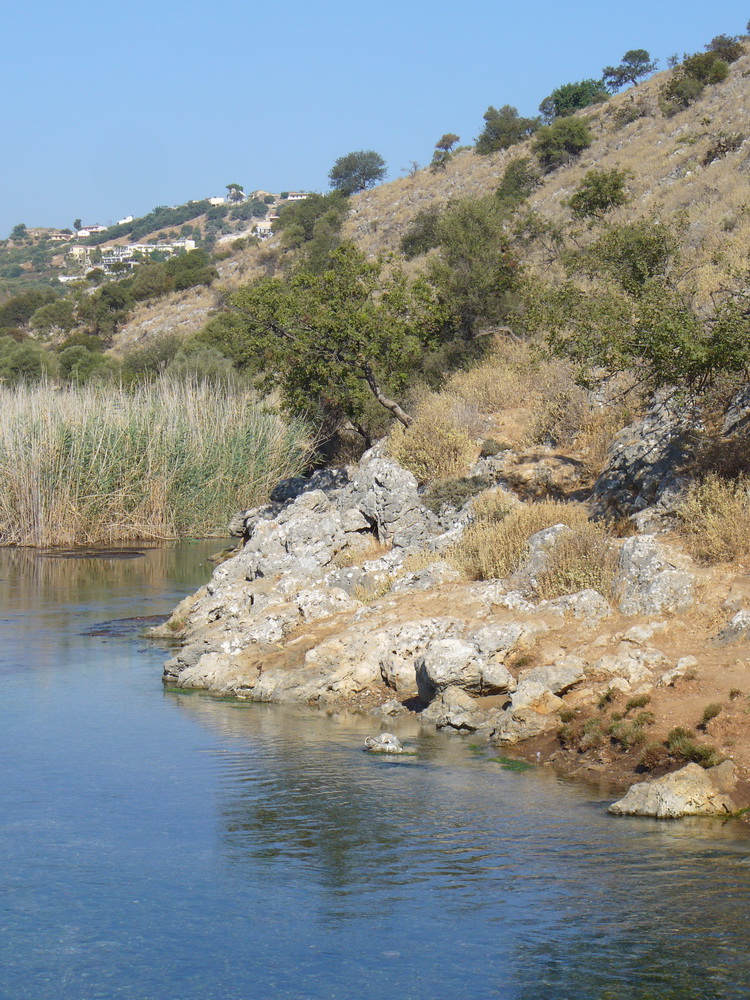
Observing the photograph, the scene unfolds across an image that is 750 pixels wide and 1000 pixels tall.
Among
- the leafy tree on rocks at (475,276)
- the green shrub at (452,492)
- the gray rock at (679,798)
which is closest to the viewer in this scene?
the gray rock at (679,798)

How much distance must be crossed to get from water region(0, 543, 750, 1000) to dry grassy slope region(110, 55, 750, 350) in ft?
34.6

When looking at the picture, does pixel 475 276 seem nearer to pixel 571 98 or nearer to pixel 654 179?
pixel 654 179

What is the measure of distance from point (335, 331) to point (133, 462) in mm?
9194

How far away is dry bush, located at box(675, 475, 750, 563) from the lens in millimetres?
12295

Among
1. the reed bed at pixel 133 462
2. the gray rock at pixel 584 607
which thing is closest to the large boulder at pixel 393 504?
the gray rock at pixel 584 607

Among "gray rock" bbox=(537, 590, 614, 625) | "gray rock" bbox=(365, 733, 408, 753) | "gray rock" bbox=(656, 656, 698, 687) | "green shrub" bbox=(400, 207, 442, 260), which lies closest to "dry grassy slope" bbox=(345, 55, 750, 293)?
"green shrub" bbox=(400, 207, 442, 260)

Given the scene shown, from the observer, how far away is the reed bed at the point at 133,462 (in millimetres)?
26359

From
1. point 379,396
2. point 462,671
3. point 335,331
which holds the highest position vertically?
point 335,331

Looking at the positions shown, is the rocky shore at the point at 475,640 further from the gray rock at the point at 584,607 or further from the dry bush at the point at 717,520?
the dry bush at the point at 717,520

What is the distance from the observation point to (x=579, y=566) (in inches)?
504

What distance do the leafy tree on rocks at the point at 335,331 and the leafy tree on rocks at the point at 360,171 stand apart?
56.2 meters

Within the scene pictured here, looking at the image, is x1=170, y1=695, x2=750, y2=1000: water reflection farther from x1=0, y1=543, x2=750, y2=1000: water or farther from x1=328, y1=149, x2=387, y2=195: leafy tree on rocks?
x1=328, y1=149, x2=387, y2=195: leafy tree on rocks

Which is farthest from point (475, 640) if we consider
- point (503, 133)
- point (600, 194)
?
point (503, 133)

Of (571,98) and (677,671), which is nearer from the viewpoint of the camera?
(677,671)
